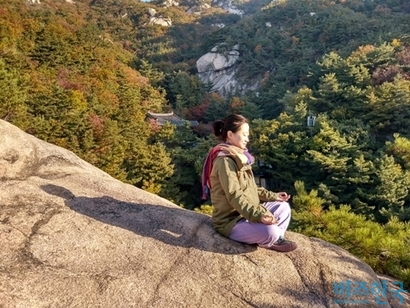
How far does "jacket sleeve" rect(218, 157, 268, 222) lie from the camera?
2.26m

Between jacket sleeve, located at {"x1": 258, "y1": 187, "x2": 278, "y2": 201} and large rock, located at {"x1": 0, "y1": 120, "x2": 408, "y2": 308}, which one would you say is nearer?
large rock, located at {"x1": 0, "y1": 120, "x2": 408, "y2": 308}

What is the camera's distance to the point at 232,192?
7.45ft

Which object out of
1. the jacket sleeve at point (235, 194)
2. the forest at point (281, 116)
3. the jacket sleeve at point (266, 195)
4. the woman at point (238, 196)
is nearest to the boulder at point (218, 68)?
the forest at point (281, 116)

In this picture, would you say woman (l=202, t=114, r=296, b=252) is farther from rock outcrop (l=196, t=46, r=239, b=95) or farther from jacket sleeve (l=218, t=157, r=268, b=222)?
rock outcrop (l=196, t=46, r=239, b=95)

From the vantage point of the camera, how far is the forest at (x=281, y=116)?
37.5 feet

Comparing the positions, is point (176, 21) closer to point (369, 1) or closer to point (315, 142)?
point (369, 1)

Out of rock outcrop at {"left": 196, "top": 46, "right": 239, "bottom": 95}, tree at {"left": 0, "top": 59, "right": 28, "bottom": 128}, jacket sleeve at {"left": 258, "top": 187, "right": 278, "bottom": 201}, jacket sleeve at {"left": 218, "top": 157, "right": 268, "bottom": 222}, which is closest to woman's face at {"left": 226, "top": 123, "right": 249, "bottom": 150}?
jacket sleeve at {"left": 218, "top": 157, "right": 268, "bottom": 222}

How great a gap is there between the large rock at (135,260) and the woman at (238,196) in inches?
4.3

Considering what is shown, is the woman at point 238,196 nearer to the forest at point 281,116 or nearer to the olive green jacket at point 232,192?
the olive green jacket at point 232,192

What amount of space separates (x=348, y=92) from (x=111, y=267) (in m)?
18.2

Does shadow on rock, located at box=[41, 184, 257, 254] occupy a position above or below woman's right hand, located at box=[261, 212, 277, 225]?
below

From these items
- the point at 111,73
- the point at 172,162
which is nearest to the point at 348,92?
the point at 172,162

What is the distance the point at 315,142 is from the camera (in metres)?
14.0

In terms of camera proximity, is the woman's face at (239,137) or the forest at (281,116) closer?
the woman's face at (239,137)
